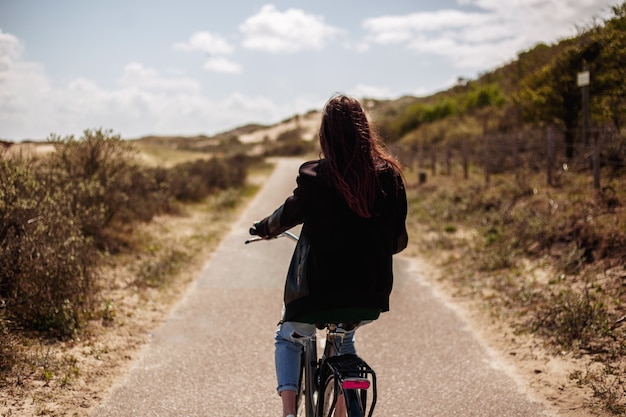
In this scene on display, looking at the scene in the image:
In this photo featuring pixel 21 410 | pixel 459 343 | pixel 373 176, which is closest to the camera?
pixel 373 176

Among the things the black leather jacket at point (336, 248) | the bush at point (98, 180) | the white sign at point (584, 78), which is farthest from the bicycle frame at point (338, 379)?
the white sign at point (584, 78)

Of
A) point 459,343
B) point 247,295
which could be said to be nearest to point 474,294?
point 459,343

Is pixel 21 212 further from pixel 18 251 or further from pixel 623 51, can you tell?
pixel 623 51

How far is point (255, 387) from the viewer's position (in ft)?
17.0

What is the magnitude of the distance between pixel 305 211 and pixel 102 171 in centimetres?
929

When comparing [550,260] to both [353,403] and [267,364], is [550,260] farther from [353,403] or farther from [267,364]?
[353,403]

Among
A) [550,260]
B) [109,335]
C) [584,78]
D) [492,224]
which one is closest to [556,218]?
[550,260]

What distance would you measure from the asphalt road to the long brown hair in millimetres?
2381

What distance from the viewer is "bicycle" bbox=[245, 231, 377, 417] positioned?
9.75ft

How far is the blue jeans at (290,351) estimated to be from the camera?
3332 mm

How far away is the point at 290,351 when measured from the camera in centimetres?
338

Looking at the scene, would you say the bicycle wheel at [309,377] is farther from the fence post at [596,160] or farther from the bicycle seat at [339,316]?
the fence post at [596,160]

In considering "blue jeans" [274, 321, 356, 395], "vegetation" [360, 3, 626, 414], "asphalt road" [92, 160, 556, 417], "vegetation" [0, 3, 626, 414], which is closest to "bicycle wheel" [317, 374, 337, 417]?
"blue jeans" [274, 321, 356, 395]

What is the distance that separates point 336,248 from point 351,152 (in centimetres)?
46
